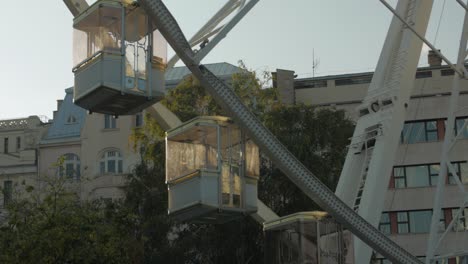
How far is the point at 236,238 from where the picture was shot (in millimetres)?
48812

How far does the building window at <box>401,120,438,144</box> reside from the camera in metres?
62.8

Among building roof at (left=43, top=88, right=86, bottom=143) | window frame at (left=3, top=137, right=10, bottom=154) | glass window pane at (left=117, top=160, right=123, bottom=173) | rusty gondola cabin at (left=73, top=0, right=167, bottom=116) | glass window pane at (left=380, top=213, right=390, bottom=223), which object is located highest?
building roof at (left=43, top=88, right=86, bottom=143)

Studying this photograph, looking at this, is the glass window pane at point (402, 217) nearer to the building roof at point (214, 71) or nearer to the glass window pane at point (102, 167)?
the building roof at point (214, 71)

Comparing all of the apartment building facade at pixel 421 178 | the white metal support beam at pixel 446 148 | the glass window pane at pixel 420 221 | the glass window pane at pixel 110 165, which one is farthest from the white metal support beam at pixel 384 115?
the glass window pane at pixel 110 165

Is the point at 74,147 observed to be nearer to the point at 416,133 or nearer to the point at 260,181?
the point at 416,133

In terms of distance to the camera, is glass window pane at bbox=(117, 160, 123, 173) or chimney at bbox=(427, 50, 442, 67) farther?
chimney at bbox=(427, 50, 442, 67)

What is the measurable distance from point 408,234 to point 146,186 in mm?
16939

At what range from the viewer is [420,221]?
6225 centimetres

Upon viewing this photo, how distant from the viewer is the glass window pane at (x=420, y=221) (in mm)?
61844

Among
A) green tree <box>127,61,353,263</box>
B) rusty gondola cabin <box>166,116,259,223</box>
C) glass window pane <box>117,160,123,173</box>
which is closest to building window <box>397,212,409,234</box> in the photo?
green tree <box>127,61,353,263</box>

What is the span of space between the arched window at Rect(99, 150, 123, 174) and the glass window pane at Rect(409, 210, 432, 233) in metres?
19.4

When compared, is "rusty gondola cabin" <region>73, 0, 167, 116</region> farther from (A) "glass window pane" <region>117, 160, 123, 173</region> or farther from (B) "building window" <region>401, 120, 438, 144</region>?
(A) "glass window pane" <region>117, 160, 123, 173</region>

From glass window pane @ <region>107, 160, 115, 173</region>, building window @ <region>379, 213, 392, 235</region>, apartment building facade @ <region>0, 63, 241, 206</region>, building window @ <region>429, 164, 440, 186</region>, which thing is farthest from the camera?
glass window pane @ <region>107, 160, 115, 173</region>

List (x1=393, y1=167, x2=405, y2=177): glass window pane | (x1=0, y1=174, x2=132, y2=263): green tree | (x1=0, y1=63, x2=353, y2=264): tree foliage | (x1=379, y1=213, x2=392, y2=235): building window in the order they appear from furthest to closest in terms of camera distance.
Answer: (x1=393, y1=167, x2=405, y2=177): glass window pane < (x1=379, y1=213, x2=392, y2=235): building window < (x1=0, y1=63, x2=353, y2=264): tree foliage < (x1=0, y1=174, x2=132, y2=263): green tree
